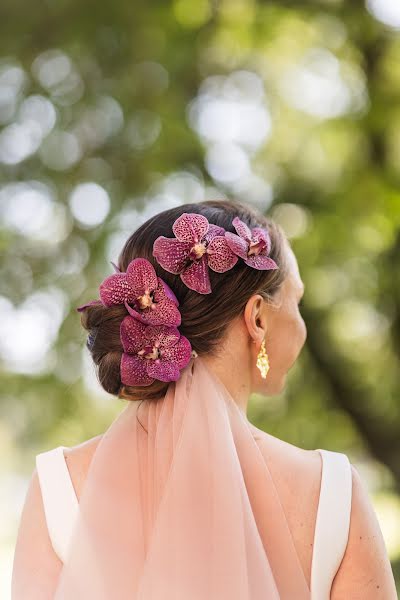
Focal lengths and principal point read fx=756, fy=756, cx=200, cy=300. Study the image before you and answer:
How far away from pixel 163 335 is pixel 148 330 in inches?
1.4

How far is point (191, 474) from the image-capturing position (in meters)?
1.62

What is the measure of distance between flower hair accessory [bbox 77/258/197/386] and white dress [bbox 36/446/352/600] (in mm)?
264

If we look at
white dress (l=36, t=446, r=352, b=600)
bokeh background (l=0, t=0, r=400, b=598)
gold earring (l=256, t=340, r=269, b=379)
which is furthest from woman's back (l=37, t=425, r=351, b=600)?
bokeh background (l=0, t=0, r=400, b=598)

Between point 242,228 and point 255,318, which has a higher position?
point 242,228

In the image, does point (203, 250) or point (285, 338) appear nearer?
point (203, 250)

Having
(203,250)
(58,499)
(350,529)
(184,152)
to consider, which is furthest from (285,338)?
(184,152)

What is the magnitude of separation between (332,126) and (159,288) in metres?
5.03

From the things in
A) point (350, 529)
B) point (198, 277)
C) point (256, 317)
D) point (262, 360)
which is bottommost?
point (350, 529)

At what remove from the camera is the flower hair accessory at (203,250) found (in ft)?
5.42

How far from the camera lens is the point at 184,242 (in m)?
1.67

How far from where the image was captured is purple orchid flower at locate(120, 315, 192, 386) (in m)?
1.65

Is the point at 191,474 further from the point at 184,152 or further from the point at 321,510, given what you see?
the point at 184,152

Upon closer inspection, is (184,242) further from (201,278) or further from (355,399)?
(355,399)

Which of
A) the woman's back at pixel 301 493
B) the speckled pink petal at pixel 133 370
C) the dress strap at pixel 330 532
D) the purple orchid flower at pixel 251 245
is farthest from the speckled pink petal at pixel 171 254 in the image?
the dress strap at pixel 330 532
